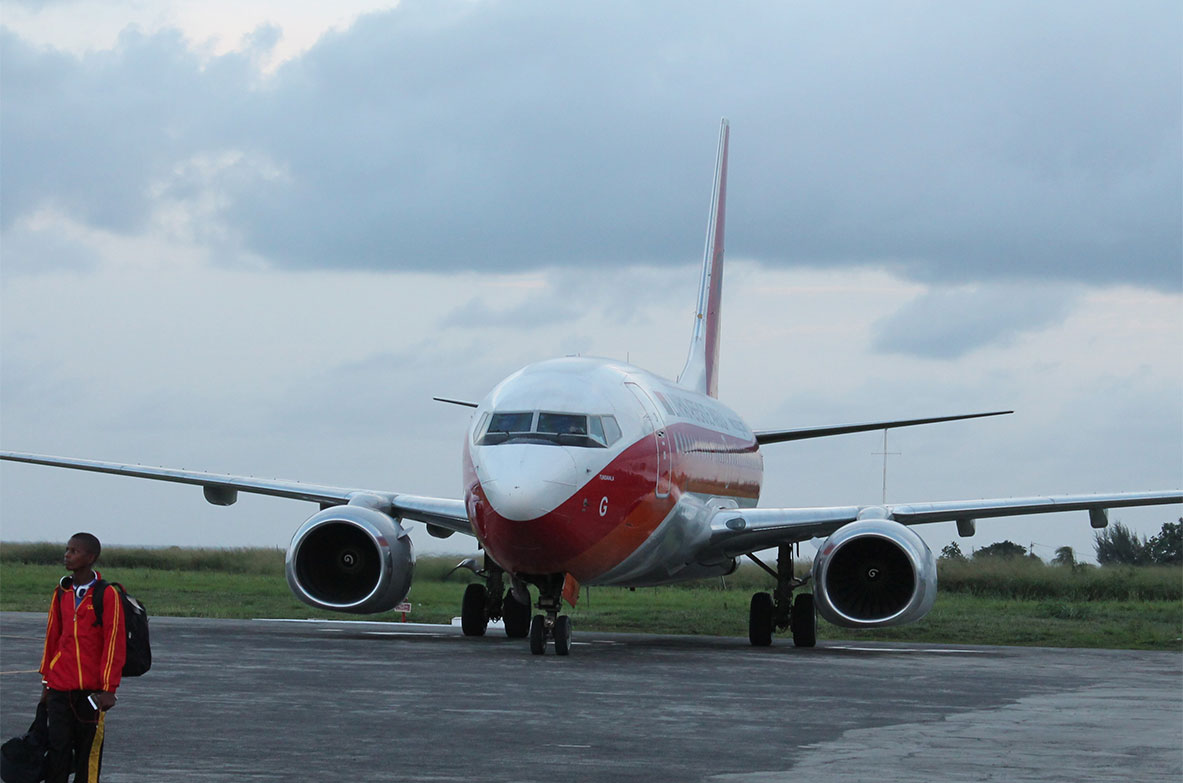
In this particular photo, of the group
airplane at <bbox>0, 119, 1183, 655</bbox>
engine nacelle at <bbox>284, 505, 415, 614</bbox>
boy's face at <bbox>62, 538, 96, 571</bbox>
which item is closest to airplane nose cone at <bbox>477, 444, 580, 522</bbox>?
airplane at <bbox>0, 119, 1183, 655</bbox>

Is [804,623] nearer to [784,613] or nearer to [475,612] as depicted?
[784,613]

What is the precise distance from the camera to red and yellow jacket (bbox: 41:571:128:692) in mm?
8336

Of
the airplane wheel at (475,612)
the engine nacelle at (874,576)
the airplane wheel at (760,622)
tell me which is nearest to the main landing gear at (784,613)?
the airplane wheel at (760,622)

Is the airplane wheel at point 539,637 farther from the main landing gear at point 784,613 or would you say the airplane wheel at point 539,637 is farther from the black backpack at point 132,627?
the black backpack at point 132,627

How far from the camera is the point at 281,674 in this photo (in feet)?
52.4

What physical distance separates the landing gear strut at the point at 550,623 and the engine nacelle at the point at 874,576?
352 cm

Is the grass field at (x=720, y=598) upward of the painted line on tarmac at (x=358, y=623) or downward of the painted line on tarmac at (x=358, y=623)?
upward

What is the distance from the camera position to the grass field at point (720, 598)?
2816 centimetres

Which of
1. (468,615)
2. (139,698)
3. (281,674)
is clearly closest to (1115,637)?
(468,615)

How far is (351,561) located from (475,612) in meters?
2.25

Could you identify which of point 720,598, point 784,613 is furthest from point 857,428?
point 720,598

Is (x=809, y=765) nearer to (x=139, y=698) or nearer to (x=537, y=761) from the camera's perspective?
(x=537, y=761)

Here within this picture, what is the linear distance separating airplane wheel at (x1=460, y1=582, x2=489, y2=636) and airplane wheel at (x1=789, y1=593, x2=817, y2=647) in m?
4.35

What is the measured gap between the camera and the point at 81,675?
8.34 m
